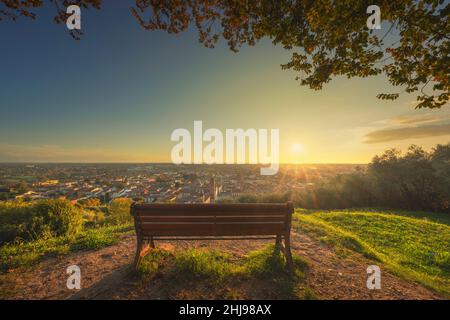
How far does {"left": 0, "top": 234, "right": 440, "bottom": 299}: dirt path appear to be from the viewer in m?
2.85

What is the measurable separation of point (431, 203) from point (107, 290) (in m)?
21.8

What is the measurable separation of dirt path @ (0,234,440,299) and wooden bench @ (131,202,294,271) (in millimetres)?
516

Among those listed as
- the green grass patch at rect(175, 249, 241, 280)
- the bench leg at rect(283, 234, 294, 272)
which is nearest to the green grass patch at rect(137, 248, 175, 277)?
the green grass patch at rect(175, 249, 241, 280)

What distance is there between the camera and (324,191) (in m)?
18.2

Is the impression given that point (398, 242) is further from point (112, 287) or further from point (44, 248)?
point (44, 248)

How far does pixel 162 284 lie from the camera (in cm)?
302

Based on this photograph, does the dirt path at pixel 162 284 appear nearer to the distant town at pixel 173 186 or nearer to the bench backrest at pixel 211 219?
the bench backrest at pixel 211 219

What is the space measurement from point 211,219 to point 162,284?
1.23 metres

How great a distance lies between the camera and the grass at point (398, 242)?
412 cm

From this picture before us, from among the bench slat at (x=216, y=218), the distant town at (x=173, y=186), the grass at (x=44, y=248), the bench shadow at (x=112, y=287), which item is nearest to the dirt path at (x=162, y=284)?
the bench shadow at (x=112, y=287)

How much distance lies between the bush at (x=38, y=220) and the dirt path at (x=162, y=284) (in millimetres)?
2361

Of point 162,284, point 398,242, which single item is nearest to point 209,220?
point 162,284
